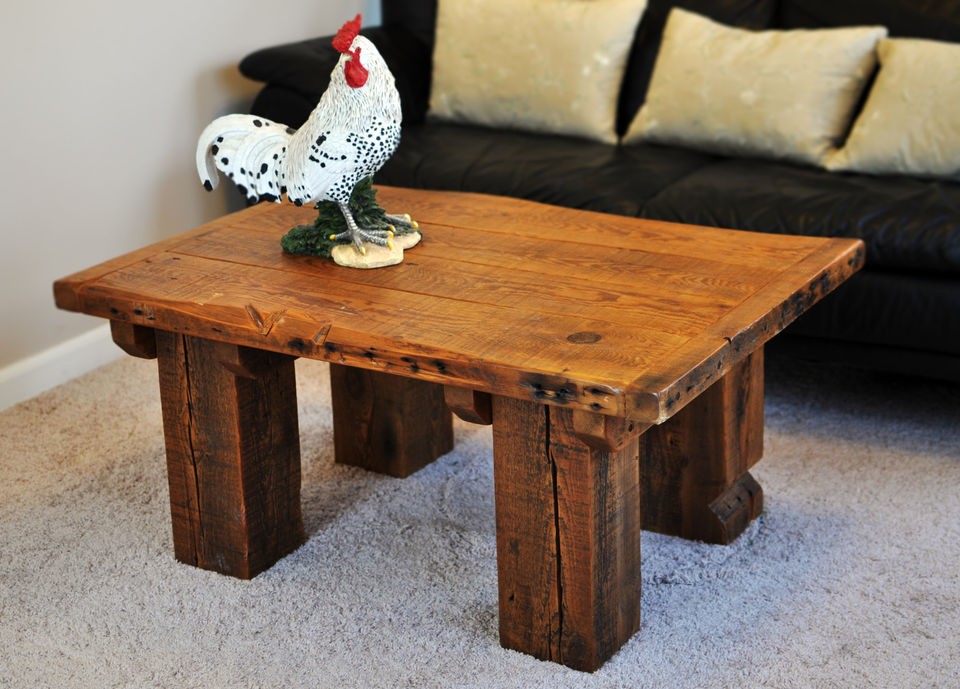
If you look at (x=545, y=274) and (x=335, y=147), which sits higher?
(x=335, y=147)

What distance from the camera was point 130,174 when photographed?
3.12 metres

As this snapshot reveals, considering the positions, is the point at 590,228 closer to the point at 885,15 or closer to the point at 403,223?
the point at 403,223

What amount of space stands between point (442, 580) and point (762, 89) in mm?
1492

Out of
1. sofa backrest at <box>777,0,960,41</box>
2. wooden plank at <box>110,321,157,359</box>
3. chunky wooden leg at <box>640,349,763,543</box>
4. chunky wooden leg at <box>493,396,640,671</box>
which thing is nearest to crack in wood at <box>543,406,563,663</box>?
chunky wooden leg at <box>493,396,640,671</box>

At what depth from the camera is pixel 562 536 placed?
5.95 feet

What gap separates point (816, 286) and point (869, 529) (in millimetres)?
507

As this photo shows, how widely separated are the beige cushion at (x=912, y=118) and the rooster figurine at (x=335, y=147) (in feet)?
3.90

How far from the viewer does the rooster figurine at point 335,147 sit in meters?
1.99

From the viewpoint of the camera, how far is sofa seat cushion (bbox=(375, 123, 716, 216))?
285 cm

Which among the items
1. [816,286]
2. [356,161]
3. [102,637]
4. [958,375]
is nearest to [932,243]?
[958,375]

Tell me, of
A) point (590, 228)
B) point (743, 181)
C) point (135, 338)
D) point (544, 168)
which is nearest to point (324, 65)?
point (544, 168)

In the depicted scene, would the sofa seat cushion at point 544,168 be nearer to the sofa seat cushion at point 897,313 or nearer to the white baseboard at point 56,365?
the sofa seat cushion at point 897,313

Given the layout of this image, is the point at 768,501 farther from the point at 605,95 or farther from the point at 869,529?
the point at 605,95

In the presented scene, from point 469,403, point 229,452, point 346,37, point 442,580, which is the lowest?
point 442,580
